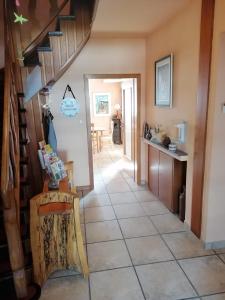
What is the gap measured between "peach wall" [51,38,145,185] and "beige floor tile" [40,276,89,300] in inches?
86.4

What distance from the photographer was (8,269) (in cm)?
188

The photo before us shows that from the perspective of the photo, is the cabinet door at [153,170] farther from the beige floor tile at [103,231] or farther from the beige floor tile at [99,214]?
the beige floor tile at [103,231]

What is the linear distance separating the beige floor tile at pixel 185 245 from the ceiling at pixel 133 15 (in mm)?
2690

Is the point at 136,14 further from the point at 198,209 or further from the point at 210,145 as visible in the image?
the point at 198,209

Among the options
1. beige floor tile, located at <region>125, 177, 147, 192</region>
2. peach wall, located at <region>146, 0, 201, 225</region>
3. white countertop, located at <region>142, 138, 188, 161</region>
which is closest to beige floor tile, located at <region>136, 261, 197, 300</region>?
peach wall, located at <region>146, 0, 201, 225</region>

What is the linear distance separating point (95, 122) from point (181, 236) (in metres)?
6.94

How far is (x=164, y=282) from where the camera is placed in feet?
6.57

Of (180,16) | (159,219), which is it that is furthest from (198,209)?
(180,16)

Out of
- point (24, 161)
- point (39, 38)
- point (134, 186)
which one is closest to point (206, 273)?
point (24, 161)

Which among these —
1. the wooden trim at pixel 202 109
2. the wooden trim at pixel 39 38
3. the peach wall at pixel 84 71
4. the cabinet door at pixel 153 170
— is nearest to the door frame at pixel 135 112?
the peach wall at pixel 84 71

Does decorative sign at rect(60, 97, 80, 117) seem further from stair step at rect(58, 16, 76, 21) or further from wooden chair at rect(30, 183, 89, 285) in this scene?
wooden chair at rect(30, 183, 89, 285)

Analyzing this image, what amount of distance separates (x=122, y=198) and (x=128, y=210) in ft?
Result: 1.45

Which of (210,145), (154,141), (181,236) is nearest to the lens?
(210,145)

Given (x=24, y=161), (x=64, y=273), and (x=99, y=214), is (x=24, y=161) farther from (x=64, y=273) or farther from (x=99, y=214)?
(x=99, y=214)
